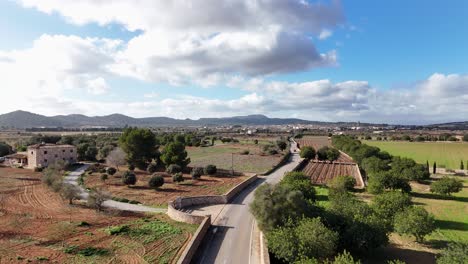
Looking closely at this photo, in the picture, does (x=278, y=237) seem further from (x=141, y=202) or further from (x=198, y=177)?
(x=198, y=177)

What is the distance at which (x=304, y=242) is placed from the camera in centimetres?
2127

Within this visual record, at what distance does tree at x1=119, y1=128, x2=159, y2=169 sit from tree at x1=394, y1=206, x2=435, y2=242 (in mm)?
47685

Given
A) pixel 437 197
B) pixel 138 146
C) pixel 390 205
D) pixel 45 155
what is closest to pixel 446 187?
pixel 437 197

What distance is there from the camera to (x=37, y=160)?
67.1m

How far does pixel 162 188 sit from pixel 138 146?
1690 centimetres

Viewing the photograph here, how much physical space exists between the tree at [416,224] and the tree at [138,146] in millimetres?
47685

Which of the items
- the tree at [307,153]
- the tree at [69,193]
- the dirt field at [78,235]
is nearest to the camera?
the dirt field at [78,235]

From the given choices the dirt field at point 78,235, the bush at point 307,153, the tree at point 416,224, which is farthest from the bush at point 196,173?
the bush at point 307,153

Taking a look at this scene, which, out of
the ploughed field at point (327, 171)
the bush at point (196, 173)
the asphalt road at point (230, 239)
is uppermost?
the bush at point (196, 173)

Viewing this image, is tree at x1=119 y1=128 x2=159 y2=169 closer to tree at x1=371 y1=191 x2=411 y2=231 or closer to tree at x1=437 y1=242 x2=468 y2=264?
tree at x1=371 y1=191 x2=411 y2=231

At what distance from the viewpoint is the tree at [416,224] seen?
26781 millimetres

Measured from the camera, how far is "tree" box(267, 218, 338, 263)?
69.2 ft

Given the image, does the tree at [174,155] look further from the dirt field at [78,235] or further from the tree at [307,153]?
the tree at [307,153]

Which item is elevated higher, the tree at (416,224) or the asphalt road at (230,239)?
the tree at (416,224)
